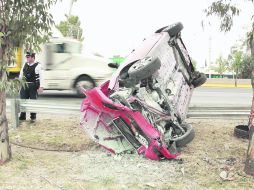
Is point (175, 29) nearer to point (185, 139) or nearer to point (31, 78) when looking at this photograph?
point (185, 139)

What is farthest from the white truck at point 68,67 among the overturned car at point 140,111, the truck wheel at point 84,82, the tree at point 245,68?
the tree at point 245,68

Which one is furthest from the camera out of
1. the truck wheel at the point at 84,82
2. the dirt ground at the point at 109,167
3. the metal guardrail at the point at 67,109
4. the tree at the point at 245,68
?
the tree at the point at 245,68

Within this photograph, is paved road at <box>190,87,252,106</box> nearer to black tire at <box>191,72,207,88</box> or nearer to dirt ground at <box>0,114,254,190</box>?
black tire at <box>191,72,207,88</box>

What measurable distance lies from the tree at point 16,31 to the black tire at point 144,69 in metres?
1.25

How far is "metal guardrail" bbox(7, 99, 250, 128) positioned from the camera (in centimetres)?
767

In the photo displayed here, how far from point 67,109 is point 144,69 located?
2556mm

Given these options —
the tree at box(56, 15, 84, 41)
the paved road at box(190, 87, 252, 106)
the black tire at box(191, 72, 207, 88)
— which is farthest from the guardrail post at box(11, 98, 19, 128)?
the tree at box(56, 15, 84, 41)

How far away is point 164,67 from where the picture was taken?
21.2 feet

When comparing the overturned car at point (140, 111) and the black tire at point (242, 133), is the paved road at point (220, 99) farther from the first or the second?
the overturned car at point (140, 111)

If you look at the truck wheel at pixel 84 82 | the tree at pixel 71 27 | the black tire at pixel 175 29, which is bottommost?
the tree at pixel 71 27

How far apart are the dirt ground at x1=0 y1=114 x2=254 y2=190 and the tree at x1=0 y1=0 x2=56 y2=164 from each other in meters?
0.60

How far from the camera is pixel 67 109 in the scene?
7641mm

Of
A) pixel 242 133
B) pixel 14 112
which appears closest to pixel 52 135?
pixel 14 112

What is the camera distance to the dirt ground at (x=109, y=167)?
15.6 ft
